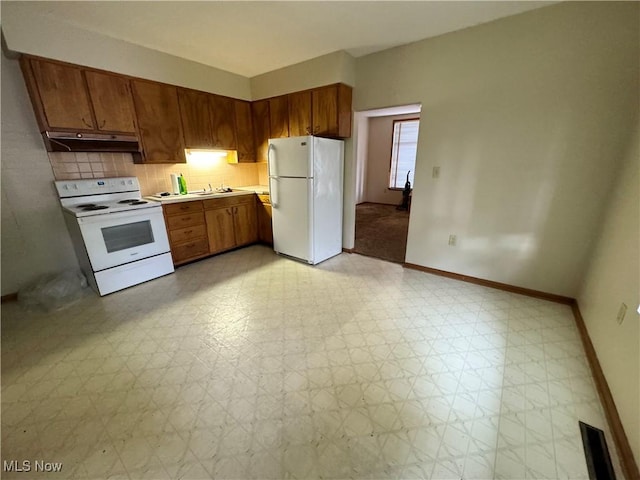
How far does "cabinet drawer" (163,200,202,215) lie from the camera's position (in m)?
3.01

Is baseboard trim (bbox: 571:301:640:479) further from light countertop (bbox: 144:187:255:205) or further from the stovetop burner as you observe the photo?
the stovetop burner

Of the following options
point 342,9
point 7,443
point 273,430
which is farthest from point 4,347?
point 342,9

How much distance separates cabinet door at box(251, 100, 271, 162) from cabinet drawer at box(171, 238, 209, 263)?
165 centimetres

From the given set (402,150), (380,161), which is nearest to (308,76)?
(402,150)

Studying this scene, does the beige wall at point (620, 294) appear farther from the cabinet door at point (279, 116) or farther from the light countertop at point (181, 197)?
the light countertop at point (181, 197)

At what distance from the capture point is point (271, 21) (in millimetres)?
2238

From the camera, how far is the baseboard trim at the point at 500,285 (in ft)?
7.94

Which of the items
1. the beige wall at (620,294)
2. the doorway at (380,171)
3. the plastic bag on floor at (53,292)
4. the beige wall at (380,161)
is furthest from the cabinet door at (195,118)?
the beige wall at (380,161)

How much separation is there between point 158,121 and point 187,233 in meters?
1.36

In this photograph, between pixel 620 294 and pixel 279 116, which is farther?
pixel 279 116

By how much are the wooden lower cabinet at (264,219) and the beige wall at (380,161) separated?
14.5 feet

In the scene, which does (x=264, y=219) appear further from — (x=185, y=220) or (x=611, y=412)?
(x=611, y=412)

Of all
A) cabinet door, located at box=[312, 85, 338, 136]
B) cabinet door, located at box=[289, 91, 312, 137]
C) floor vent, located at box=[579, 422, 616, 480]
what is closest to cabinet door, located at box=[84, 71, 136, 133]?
cabinet door, located at box=[289, 91, 312, 137]

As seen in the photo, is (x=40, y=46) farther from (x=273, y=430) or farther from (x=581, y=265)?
(x=581, y=265)
